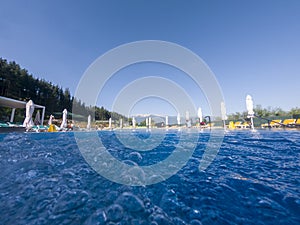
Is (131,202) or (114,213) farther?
(131,202)

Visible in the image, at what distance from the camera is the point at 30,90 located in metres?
22.0

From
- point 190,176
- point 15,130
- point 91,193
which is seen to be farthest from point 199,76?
point 15,130

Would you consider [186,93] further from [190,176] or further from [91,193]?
[91,193]

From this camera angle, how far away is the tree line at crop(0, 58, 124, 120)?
61.2 ft

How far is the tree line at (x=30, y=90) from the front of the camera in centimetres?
1866

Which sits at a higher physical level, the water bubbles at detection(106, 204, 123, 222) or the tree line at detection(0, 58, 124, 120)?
the tree line at detection(0, 58, 124, 120)

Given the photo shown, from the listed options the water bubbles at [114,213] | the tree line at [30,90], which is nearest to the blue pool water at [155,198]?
the water bubbles at [114,213]

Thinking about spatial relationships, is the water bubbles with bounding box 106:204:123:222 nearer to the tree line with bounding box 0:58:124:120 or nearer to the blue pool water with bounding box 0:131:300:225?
the blue pool water with bounding box 0:131:300:225

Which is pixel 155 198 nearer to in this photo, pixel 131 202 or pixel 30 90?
pixel 131 202

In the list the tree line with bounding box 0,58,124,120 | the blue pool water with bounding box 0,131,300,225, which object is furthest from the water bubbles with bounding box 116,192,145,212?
the tree line with bounding box 0,58,124,120

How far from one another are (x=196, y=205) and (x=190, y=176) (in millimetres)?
663

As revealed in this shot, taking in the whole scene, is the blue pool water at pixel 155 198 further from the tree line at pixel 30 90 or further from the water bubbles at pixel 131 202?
the tree line at pixel 30 90

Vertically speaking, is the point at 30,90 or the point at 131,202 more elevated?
the point at 30,90

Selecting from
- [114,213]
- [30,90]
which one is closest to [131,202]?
[114,213]
